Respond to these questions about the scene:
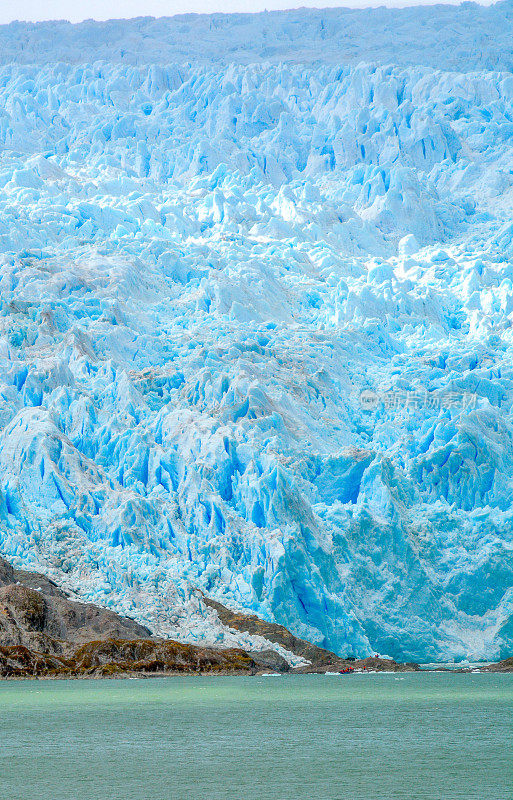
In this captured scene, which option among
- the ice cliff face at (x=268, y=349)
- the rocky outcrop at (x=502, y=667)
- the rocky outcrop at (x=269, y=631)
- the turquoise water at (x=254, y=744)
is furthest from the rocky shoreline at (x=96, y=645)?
the rocky outcrop at (x=502, y=667)

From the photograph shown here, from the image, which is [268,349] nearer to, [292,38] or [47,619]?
[47,619]

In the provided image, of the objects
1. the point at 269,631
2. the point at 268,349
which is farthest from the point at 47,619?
the point at 268,349

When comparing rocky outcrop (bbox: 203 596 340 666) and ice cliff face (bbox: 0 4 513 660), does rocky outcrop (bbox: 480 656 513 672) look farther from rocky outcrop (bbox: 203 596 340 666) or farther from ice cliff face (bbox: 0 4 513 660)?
rocky outcrop (bbox: 203 596 340 666)

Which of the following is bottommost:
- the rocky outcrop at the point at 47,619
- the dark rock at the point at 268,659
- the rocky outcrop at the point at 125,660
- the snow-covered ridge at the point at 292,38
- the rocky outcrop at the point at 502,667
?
the rocky outcrop at the point at 502,667

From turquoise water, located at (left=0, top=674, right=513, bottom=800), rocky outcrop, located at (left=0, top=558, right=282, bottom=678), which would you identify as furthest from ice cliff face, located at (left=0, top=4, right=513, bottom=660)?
turquoise water, located at (left=0, top=674, right=513, bottom=800)

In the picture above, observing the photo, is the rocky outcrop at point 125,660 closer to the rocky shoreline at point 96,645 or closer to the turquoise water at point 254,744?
the rocky shoreline at point 96,645
